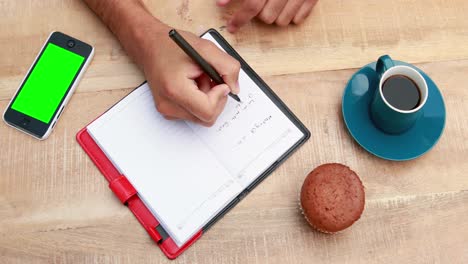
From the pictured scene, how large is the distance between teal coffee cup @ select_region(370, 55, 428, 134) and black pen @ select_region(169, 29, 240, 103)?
10.1 inches

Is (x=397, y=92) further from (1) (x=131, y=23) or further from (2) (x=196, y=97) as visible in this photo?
(1) (x=131, y=23)

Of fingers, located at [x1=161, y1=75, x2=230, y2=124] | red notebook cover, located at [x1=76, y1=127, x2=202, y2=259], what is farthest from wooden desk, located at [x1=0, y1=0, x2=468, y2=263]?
fingers, located at [x1=161, y1=75, x2=230, y2=124]

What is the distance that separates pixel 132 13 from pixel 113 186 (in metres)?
0.30

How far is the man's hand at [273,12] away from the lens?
2.60ft

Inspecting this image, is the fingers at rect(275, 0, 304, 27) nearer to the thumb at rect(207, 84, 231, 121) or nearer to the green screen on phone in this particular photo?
the thumb at rect(207, 84, 231, 121)

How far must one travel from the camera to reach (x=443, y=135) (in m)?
0.78

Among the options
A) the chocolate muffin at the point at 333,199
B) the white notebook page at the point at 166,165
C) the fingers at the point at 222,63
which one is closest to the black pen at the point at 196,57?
the fingers at the point at 222,63

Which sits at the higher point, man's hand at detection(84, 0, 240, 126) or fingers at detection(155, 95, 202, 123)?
man's hand at detection(84, 0, 240, 126)

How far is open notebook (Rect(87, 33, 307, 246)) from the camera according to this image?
73 centimetres

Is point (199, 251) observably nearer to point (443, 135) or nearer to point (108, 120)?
point (108, 120)

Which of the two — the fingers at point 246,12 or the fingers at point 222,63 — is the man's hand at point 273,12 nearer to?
the fingers at point 246,12

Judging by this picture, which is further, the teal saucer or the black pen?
the teal saucer

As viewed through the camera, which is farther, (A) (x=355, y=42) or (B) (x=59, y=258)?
(A) (x=355, y=42)

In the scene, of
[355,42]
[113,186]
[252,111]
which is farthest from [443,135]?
[113,186]
